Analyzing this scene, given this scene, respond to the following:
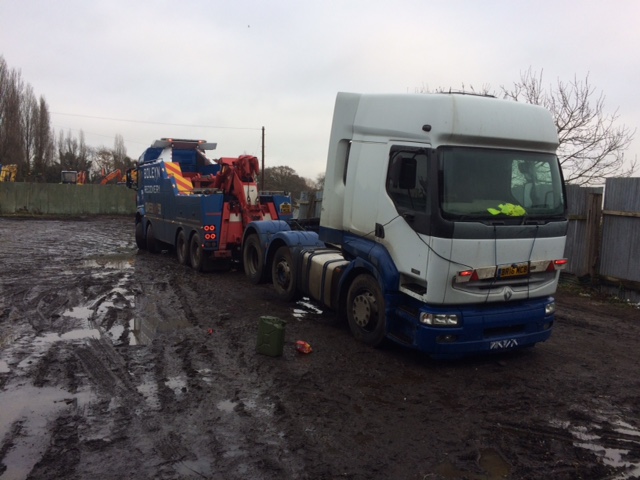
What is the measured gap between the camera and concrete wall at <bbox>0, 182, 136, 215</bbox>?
35.7 metres

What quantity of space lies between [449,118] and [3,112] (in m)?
47.4

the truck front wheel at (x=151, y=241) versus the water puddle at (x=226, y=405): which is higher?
the truck front wheel at (x=151, y=241)

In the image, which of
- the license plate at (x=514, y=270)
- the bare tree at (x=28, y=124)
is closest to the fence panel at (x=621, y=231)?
the license plate at (x=514, y=270)

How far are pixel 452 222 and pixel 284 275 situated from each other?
4.24 meters

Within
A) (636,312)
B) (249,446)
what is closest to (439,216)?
(249,446)

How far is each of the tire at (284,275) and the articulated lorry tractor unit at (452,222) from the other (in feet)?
6.31

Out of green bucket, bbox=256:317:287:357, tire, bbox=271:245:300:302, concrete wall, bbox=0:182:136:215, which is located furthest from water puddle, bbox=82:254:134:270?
concrete wall, bbox=0:182:136:215

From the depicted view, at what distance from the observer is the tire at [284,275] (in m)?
8.91

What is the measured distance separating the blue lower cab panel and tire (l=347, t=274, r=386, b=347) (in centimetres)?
23

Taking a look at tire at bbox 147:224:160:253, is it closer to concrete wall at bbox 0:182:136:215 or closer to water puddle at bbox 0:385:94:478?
water puddle at bbox 0:385:94:478

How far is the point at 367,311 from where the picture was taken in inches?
265

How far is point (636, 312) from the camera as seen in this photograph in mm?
9508

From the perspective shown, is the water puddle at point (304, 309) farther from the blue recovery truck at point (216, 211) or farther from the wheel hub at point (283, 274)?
the blue recovery truck at point (216, 211)

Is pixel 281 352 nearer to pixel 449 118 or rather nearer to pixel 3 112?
pixel 449 118
